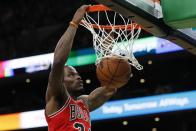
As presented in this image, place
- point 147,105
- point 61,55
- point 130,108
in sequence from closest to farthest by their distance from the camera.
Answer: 1. point 61,55
2. point 147,105
3. point 130,108

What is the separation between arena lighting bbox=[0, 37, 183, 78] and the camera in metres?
7.02

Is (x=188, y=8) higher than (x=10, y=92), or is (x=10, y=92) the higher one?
(x=188, y=8)

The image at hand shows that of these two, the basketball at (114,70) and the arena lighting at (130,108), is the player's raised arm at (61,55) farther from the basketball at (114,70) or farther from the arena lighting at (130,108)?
the arena lighting at (130,108)

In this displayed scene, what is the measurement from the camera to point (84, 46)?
775cm

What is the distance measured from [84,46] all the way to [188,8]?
4670mm

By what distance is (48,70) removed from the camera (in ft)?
26.2

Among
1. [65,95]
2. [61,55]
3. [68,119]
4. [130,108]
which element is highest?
[61,55]

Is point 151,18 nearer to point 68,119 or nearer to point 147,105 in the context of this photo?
point 68,119

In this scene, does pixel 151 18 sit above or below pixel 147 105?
above

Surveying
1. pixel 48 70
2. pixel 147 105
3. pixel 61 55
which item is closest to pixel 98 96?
pixel 61 55

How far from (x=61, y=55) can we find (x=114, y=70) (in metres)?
0.52

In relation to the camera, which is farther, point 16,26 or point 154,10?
point 16,26

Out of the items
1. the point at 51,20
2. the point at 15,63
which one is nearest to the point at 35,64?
the point at 15,63

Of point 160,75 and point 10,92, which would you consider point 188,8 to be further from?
point 10,92
